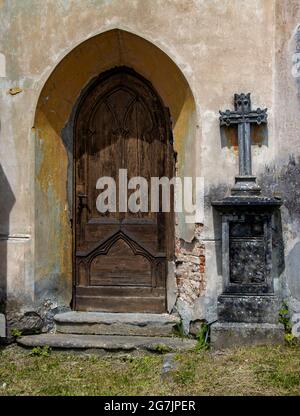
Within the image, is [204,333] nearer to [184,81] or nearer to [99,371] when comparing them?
[99,371]

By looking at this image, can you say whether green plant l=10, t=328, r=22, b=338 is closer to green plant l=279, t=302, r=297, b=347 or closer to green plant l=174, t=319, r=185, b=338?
green plant l=174, t=319, r=185, b=338

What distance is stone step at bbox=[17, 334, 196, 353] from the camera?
590cm

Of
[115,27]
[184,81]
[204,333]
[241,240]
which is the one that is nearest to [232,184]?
[241,240]

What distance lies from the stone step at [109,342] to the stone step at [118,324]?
0.36ft

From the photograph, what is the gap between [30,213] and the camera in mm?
6316

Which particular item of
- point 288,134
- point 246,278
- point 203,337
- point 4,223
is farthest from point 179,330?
point 288,134

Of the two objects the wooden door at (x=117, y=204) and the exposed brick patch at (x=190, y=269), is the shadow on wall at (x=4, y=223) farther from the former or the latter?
the exposed brick patch at (x=190, y=269)

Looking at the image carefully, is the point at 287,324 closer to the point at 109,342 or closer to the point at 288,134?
the point at 109,342

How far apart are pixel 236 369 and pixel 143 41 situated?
11.8 ft

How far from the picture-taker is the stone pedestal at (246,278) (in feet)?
18.9

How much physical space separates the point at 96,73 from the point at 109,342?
3143 mm

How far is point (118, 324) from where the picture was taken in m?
6.38

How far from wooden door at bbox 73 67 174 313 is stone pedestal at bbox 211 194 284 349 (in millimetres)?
1008

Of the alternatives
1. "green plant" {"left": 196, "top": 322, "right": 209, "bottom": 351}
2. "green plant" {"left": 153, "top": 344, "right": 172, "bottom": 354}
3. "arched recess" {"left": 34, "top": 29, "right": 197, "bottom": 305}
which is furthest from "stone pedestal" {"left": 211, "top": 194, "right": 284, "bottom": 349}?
"arched recess" {"left": 34, "top": 29, "right": 197, "bottom": 305}
